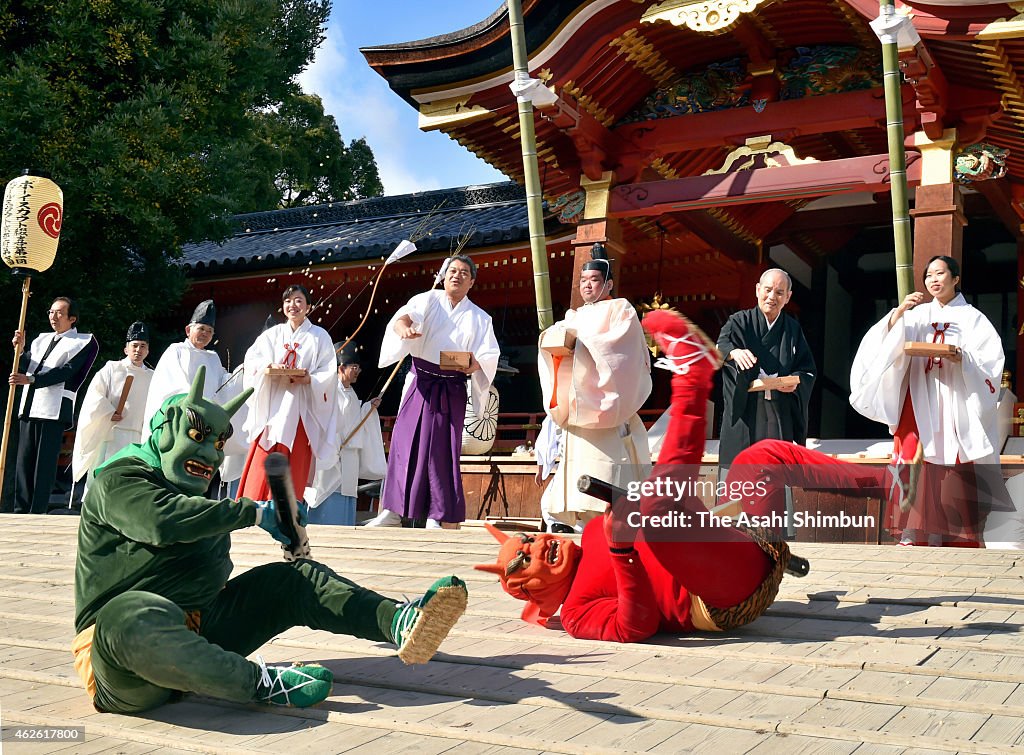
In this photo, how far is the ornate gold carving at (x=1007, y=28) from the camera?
7.06m

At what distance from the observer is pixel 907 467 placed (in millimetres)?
5926

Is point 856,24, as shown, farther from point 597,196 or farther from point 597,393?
point 597,393

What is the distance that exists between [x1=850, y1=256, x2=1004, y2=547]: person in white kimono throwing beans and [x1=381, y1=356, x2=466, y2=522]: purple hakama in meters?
2.66

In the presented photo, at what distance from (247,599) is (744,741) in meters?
1.61

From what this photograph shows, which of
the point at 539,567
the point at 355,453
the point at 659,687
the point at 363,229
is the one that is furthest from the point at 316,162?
the point at 659,687

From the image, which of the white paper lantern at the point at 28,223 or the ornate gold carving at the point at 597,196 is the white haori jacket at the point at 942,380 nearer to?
the ornate gold carving at the point at 597,196

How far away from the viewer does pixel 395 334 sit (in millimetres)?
7020

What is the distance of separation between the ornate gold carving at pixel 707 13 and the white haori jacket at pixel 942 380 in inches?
126

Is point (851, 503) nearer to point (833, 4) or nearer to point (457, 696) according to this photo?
point (833, 4)

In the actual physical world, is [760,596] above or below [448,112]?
below

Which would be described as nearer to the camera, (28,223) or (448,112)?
(28,223)

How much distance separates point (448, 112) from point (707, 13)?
244 centimetres

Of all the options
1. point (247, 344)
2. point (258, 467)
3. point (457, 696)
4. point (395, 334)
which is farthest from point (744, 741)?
point (247, 344)
